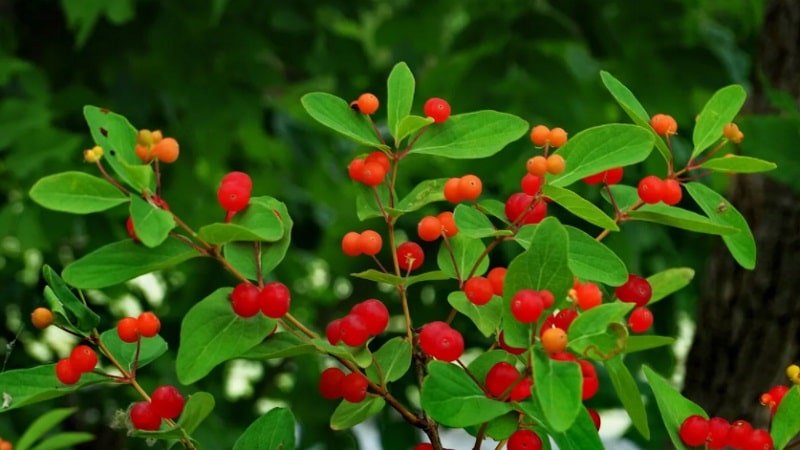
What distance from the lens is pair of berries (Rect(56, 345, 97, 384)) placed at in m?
0.80

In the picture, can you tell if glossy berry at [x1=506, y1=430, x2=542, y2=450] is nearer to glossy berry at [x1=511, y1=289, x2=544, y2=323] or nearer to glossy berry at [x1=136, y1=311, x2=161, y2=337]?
glossy berry at [x1=511, y1=289, x2=544, y2=323]

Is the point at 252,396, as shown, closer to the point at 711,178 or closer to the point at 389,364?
the point at 711,178

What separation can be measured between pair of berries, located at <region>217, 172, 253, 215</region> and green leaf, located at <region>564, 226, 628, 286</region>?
0.24 metres

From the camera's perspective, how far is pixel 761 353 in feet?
6.00

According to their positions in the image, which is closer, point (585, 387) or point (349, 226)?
point (585, 387)

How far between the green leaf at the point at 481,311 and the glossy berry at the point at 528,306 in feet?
0.30

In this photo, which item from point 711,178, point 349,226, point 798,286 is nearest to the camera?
point 798,286

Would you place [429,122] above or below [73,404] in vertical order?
above

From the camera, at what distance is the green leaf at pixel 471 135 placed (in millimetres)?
867

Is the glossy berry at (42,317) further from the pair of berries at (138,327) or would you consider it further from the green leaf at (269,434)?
the green leaf at (269,434)

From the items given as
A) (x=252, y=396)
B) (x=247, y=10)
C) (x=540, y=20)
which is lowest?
(x=252, y=396)

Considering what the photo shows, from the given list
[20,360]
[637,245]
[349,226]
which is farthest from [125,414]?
[20,360]

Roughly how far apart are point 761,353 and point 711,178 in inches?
26.3

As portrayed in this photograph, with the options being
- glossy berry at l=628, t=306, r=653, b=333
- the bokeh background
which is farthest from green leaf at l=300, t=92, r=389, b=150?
the bokeh background
